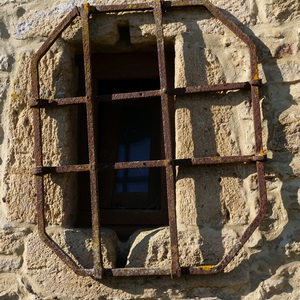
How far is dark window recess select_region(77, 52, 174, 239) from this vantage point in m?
2.21

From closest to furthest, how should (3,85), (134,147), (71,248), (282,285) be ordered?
(282,285) → (71,248) → (3,85) → (134,147)

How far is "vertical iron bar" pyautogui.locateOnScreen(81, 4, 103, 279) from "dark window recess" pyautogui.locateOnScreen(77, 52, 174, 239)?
0.58 ft

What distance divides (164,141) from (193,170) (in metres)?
0.15

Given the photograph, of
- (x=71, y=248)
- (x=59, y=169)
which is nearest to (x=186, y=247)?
(x=71, y=248)

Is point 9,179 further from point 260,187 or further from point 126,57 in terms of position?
point 260,187

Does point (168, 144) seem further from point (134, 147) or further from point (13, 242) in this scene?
point (13, 242)

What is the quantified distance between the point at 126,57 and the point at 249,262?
2.90ft

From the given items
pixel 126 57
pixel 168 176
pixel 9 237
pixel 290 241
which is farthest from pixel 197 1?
pixel 9 237

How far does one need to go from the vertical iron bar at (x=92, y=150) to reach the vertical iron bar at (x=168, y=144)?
24 centimetres

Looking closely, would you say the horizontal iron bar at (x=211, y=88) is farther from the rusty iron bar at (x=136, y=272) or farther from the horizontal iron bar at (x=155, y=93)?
the rusty iron bar at (x=136, y=272)

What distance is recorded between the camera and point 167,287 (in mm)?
2027

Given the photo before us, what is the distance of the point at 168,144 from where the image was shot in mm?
2010

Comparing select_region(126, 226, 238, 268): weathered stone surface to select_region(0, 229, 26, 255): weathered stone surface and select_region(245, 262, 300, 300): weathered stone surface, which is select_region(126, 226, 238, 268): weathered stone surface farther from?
select_region(0, 229, 26, 255): weathered stone surface

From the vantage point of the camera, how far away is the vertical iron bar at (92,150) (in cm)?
201
